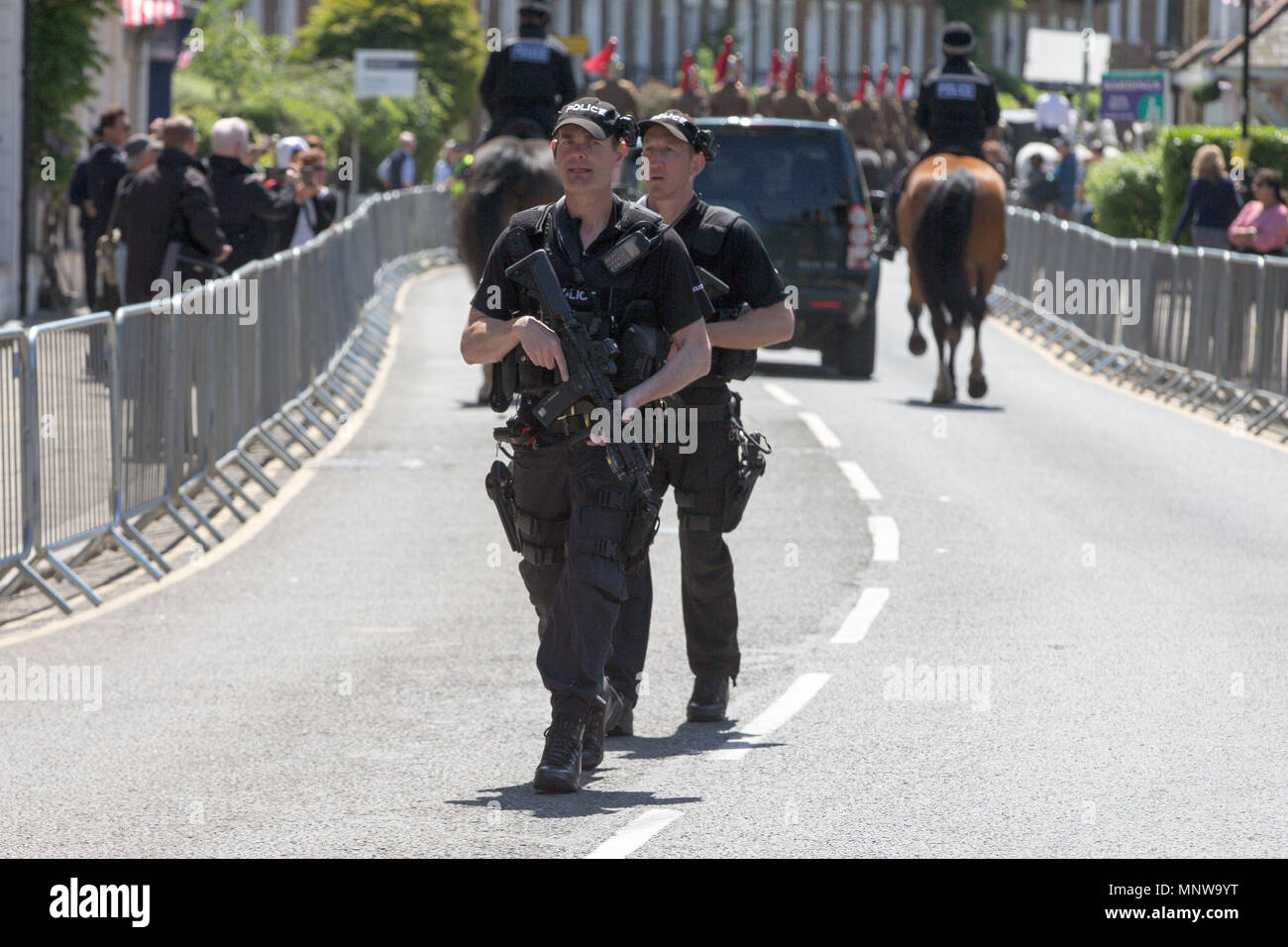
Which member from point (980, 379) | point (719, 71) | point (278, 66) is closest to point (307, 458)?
point (980, 379)

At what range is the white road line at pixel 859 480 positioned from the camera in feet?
48.0

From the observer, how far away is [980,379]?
2014 centimetres

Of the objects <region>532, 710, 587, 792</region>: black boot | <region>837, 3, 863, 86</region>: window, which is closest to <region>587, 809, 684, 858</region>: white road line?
<region>532, 710, 587, 792</region>: black boot

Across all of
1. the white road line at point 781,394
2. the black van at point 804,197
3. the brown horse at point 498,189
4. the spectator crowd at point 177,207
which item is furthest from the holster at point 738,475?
the black van at point 804,197

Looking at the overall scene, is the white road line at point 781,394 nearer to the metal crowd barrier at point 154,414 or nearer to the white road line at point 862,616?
the metal crowd barrier at point 154,414

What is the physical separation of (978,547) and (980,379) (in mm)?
7749

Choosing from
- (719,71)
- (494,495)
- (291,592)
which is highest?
(719,71)

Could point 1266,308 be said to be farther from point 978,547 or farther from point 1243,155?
point 1243,155

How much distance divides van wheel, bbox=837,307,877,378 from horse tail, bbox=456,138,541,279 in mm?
4364

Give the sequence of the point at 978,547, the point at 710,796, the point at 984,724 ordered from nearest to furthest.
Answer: the point at 710,796, the point at 984,724, the point at 978,547

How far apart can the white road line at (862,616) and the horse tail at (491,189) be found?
769 cm

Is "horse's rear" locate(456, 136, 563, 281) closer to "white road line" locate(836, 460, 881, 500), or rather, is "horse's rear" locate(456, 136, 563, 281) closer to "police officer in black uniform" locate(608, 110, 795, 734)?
"white road line" locate(836, 460, 881, 500)

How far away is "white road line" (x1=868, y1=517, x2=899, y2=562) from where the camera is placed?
12297mm
